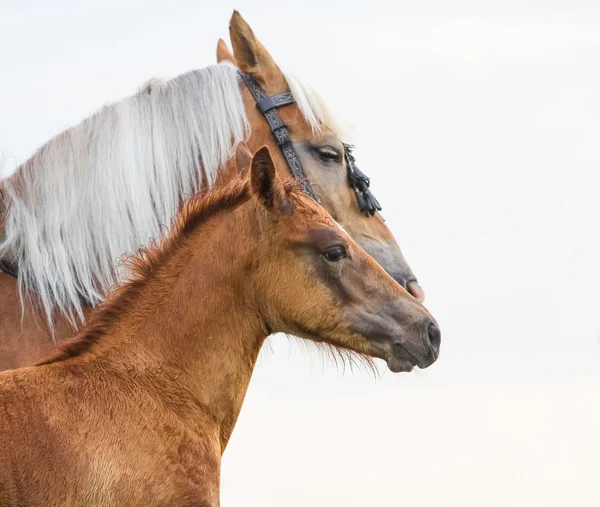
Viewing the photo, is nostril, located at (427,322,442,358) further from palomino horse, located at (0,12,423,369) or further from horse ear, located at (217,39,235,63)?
horse ear, located at (217,39,235,63)

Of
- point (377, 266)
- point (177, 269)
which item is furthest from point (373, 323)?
point (177, 269)

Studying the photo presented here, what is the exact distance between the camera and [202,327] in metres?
8.05

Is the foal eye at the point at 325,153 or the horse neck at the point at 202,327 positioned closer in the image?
the horse neck at the point at 202,327

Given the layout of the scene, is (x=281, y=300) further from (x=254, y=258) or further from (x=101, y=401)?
(x=101, y=401)

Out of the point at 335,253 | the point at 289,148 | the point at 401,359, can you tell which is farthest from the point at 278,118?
the point at 401,359

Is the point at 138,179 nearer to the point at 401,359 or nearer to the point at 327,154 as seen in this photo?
the point at 327,154

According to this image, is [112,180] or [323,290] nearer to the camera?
[323,290]

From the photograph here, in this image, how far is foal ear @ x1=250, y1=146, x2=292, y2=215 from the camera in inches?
321

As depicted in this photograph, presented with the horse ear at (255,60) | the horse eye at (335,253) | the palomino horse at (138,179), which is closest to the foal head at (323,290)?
the horse eye at (335,253)

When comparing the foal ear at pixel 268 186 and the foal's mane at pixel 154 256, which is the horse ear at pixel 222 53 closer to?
the foal's mane at pixel 154 256

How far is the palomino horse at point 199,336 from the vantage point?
7457mm

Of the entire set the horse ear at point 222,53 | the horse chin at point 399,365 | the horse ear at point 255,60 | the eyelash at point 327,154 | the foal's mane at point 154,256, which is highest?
the horse ear at point 222,53

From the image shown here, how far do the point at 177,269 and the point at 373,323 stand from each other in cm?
98

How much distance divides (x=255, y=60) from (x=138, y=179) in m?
1.12
